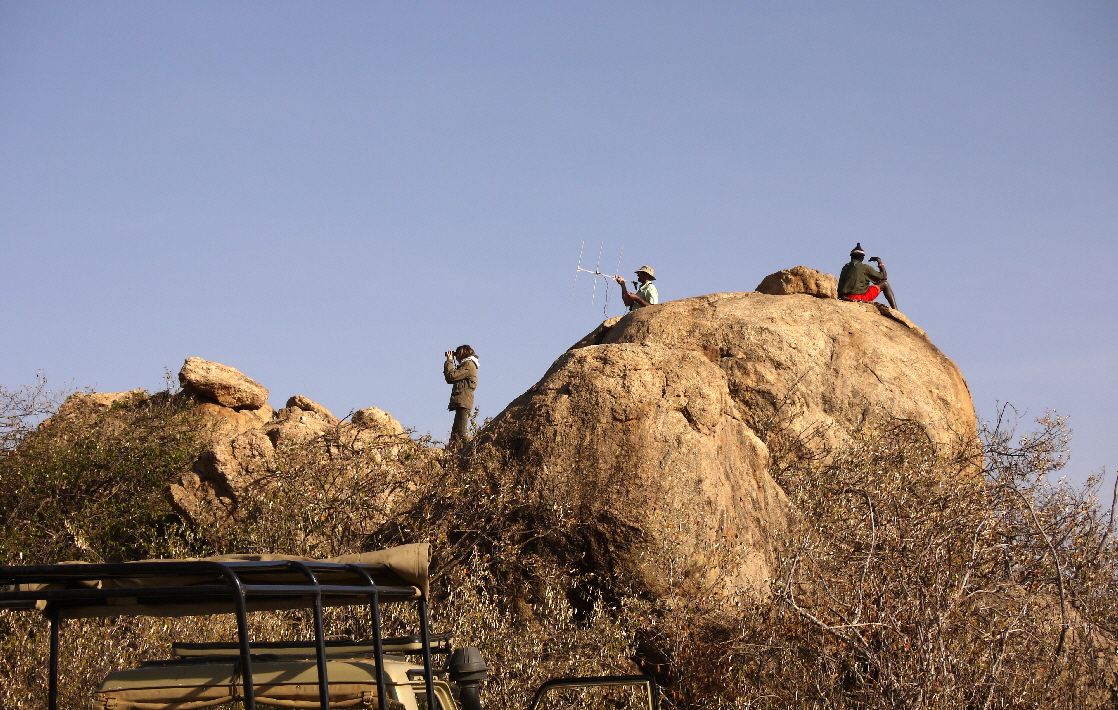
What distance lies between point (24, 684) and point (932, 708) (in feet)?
20.9

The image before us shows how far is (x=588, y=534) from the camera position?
8789mm

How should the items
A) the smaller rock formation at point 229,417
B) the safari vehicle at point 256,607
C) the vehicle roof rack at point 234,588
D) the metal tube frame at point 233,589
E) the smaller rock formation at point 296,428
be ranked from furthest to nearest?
the smaller rock formation at point 229,417 < the smaller rock formation at point 296,428 < the safari vehicle at point 256,607 < the vehicle roof rack at point 234,588 < the metal tube frame at point 233,589

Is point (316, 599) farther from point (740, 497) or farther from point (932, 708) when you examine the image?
point (740, 497)

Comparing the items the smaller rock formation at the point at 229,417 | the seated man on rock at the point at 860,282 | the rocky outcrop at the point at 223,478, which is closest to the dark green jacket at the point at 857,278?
the seated man on rock at the point at 860,282

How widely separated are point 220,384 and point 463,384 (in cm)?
452

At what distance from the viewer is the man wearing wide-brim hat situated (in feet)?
49.9

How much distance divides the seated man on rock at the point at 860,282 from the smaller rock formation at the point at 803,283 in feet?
1.13

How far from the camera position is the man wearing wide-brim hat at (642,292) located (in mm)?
15219

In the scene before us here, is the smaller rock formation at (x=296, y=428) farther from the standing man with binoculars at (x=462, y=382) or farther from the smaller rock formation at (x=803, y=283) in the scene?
A: the smaller rock formation at (x=803, y=283)

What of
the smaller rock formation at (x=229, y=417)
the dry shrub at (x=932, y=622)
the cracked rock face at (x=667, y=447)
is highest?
the smaller rock formation at (x=229, y=417)

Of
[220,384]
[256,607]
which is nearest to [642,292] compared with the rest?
[220,384]

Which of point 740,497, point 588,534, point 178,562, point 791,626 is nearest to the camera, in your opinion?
point 178,562

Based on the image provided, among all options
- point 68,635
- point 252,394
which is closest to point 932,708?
point 68,635

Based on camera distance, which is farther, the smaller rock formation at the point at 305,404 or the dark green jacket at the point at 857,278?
the smaller rock formation at the point at 305,404
